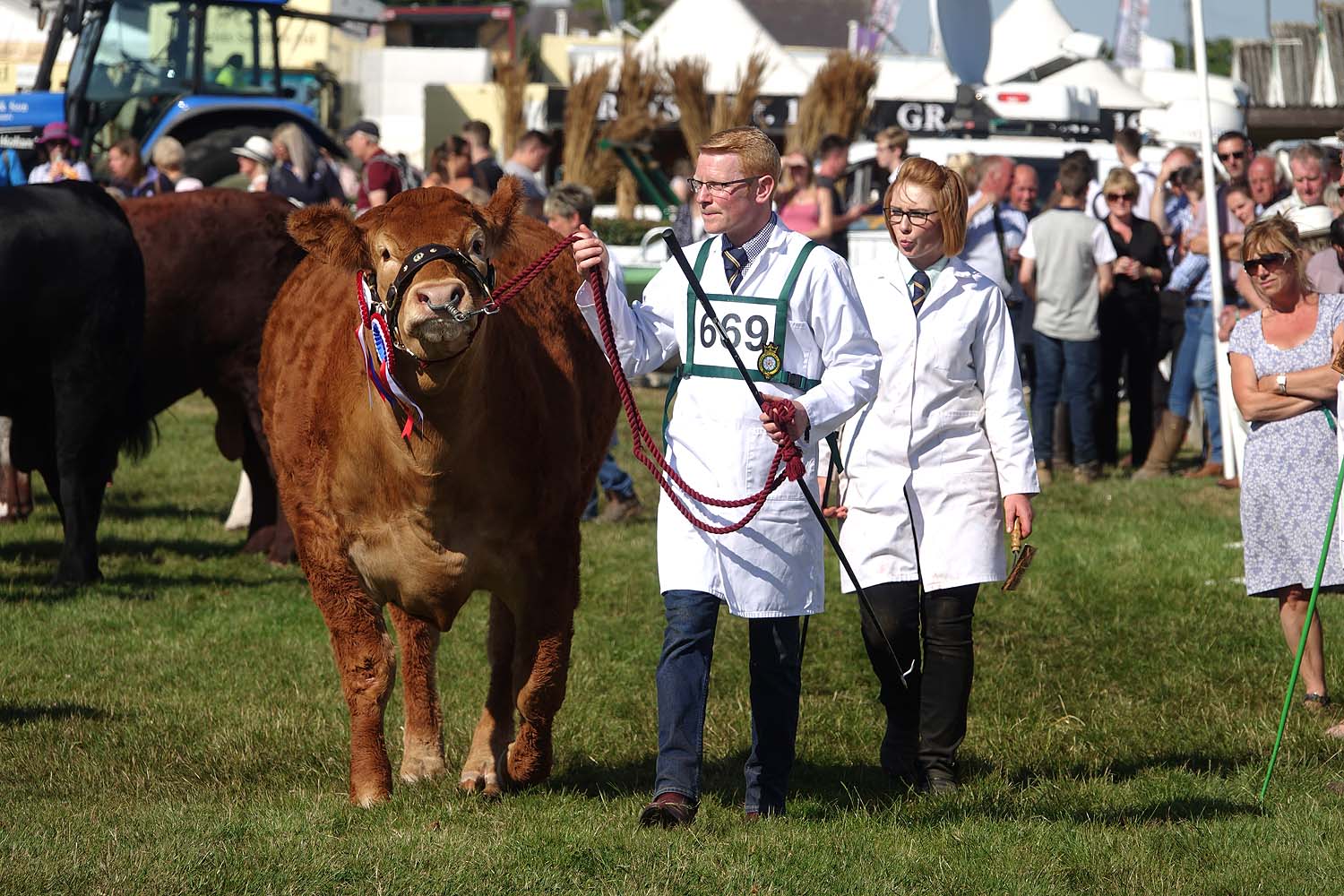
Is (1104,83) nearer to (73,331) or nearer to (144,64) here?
(144,64)

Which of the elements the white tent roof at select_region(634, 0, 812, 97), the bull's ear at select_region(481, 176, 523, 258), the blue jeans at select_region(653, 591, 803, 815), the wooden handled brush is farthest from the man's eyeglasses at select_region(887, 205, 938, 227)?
the white tent roof at select_region(634, 0, 812, 97)

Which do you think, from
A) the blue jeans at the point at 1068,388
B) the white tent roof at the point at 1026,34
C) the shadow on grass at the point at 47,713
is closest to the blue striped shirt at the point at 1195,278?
the blue jeans at the point at 1068,388

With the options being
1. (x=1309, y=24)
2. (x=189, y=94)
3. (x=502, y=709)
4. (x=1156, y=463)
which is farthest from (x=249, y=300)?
(x=1309, y=24)

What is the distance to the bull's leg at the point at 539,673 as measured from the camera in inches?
238

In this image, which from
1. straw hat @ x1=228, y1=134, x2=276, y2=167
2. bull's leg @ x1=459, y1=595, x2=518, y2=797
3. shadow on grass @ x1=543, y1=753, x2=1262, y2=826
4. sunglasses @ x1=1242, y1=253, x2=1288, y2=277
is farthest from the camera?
straw hat @ x1=228, y1=134, x2=276, y2=167

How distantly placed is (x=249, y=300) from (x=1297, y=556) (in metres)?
5.98

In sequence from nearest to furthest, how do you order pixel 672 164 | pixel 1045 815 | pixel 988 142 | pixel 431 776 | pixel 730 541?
pixel 730 541, pixel 1045 815, pixel 431 776, pixel 988 142, pixel 672 164

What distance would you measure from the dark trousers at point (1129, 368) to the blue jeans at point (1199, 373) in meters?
0.36

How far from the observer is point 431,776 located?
6363 millimetres

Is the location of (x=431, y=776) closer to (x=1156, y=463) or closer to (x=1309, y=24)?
(x=1156, y=463)

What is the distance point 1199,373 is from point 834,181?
312cm

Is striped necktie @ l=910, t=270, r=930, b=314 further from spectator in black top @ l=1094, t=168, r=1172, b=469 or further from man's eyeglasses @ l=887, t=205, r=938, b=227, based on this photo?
spectator in black top @ l=1094, t=168, r=1172, b=469

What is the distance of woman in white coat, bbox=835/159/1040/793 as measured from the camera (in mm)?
6082

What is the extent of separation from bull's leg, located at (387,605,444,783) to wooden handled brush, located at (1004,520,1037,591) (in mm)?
2079
